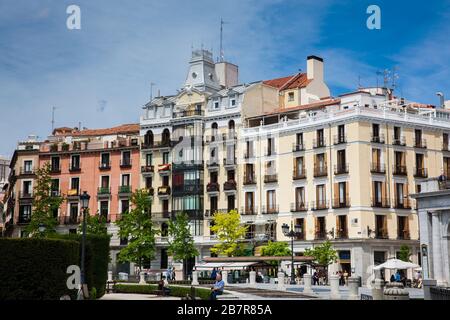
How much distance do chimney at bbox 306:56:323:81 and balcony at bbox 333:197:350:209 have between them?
58.3 feet

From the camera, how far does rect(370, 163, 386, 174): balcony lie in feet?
211

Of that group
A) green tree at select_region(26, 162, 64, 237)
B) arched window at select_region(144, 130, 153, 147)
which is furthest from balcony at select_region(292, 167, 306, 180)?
green tree at select_region(26, 162, 64, 237)

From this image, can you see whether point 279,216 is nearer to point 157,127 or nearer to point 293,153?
point 293,153

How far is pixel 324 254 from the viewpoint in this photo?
59562mm

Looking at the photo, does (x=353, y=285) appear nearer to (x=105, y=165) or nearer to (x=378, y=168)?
(x=378, y=168)

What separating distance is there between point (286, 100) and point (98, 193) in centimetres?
2398

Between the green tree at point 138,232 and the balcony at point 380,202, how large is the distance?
21.2 metres

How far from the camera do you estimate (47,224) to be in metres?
66.7

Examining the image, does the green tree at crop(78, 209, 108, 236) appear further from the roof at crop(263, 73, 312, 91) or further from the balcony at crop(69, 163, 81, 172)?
the roof at crop(263, 73, 312, 91)

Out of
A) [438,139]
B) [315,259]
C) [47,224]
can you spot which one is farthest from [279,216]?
[47,224]

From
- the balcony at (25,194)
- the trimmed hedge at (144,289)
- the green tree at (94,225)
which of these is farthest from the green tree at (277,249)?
the balcony at (25,194)
